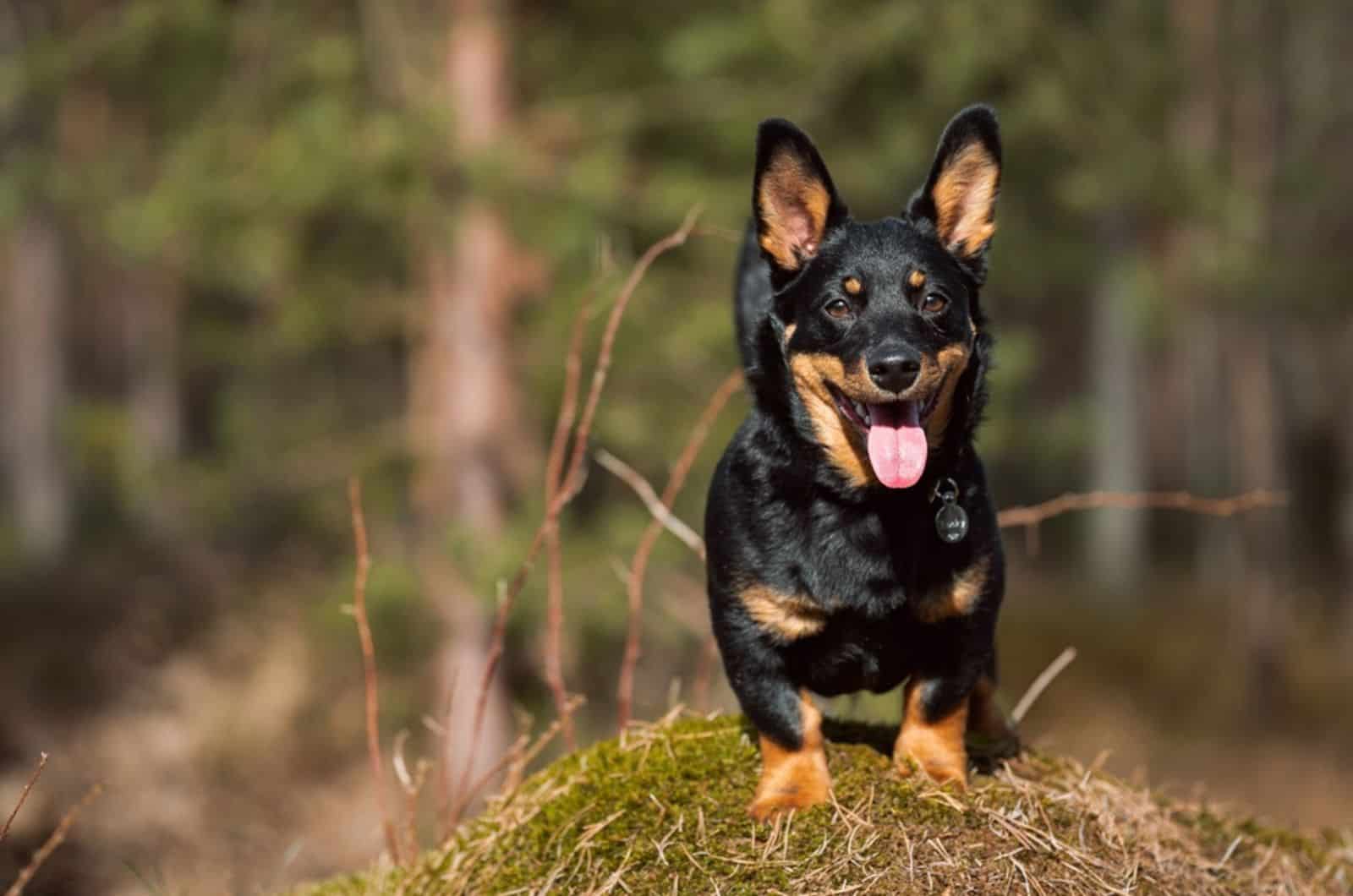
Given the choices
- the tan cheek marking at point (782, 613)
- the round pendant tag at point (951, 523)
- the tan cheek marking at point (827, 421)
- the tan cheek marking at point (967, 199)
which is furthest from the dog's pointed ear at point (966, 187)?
the tan cheek marking at point (782, 613)

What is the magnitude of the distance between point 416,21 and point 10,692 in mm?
6918

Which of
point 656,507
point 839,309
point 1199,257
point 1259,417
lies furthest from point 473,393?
point 1259,417

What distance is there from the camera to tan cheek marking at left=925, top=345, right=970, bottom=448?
2.45 meters

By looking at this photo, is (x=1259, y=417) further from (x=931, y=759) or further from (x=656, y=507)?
(x=931, y=759)

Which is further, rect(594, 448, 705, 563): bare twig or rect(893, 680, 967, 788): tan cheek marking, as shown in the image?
rect(594, 448, 705, 563): bare twig

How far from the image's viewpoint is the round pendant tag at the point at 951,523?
250cm

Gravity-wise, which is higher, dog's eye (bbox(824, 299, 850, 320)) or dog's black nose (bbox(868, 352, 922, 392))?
dog's eye (bbox(824, 299, 850, 320))

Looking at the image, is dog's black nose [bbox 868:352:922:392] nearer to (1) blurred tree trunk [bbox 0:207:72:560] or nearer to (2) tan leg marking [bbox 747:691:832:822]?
(2) tan leg marking [bbox 747:691:832:822]

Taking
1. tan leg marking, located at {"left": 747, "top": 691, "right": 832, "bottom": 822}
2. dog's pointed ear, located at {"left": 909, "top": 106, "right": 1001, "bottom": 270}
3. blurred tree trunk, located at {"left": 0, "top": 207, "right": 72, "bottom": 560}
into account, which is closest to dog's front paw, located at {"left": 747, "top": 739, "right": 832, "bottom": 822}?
tan leg marking, located at {"left": 747, "top": 691, "right": 832, "bottom": 822}

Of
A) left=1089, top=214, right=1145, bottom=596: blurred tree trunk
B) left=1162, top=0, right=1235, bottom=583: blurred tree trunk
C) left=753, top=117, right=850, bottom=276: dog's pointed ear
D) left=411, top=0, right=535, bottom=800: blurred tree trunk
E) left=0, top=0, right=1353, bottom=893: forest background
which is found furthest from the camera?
left=1089, top=214, right=1145, bottom=596: blurred tree trunk

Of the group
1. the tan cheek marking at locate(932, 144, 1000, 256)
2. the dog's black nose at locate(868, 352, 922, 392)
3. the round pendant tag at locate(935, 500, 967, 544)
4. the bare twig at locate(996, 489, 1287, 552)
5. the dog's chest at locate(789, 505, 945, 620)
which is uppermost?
the tan cheek marking at locate(932, 144, 1000, 256)

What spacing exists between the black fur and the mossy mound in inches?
7.9

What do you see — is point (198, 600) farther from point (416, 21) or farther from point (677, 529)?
point (677, 529)

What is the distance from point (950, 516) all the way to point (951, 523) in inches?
0.7
